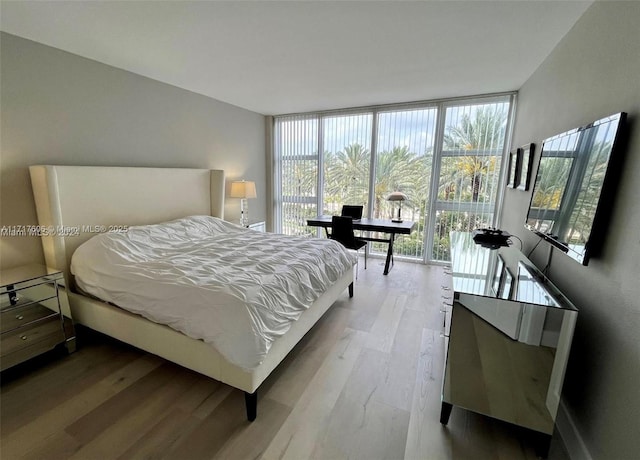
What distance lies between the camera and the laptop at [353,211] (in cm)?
444

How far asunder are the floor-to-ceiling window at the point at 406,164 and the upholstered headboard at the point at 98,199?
81.1 inches

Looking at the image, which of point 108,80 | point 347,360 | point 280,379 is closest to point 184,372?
point 280,379

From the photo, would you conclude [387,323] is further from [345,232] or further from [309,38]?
[309,38]

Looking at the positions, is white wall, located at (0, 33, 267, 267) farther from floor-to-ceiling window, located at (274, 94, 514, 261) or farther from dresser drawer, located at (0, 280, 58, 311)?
floor-to-ceiling window, located at (274, 94, 514, 261)

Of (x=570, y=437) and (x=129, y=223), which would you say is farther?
(x=129, y=223)

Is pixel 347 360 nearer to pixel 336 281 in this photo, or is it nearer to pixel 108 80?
pixel 336 281

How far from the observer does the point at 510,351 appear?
136 centimetres

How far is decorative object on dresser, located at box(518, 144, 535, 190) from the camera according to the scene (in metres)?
2.60

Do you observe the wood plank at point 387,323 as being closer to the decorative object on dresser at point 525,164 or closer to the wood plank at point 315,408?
the wood plank at point 315,408

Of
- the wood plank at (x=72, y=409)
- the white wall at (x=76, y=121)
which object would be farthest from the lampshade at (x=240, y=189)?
the wood plank at (x=72, y=409)

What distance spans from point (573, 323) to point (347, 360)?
1408mm

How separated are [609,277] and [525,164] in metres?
1.83

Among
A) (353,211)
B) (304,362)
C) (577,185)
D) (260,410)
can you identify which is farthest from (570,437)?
(353,211)

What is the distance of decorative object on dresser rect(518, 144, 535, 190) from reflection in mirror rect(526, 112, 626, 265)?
2.08 feet
